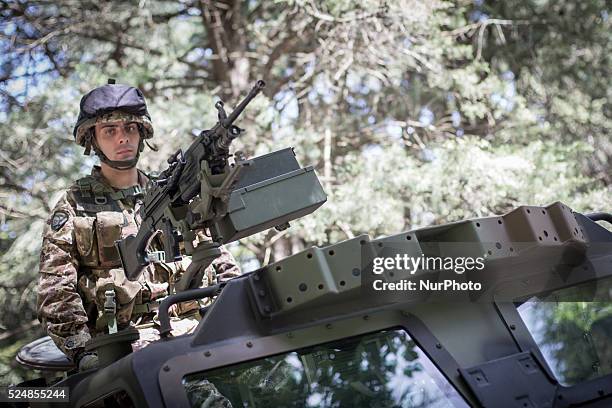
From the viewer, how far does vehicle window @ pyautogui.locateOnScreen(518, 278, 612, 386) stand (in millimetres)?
3123

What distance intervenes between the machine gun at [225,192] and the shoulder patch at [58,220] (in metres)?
1.01

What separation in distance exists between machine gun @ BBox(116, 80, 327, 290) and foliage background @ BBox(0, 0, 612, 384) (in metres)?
6.52

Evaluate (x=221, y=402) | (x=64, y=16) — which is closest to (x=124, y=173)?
(x=221, y=402)

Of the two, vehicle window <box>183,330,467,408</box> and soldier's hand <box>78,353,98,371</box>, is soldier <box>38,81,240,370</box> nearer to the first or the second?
soldier's hand <box>78,353,98,371</box>

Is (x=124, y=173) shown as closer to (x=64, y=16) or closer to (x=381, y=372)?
(x=381, y=372)

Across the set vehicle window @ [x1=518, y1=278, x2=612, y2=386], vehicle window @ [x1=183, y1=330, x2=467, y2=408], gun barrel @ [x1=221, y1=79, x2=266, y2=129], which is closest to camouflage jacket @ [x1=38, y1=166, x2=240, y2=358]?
gun barrel @ [x1=221, y1=79, x2=266, y2=129]

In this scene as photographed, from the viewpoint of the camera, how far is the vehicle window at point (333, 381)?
294 cm

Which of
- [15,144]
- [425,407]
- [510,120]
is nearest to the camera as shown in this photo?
[425,407]

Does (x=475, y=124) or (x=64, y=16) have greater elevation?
(x=64, y=16)

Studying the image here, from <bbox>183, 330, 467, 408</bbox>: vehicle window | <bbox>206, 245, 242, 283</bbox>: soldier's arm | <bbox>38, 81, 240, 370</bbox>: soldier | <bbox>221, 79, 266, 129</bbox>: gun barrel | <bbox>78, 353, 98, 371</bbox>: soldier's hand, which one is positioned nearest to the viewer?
<bbox>183, 330, 467, 408</bbox>: vehicle window

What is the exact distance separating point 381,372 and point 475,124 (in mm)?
10037

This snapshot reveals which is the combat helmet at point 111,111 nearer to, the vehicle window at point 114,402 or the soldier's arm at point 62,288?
the soldier's arm at point 62,288

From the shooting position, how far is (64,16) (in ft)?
37.4

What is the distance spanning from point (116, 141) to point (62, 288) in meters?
0.91
